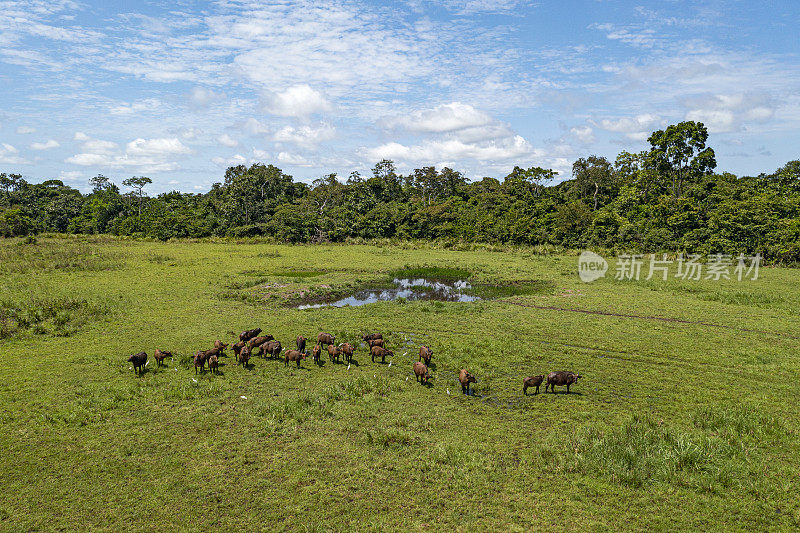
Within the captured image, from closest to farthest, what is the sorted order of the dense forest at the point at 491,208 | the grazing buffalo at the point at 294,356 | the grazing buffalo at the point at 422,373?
1. the grazing buffalo at the point at 422,373
2. the grazing buffalo at the point at 294,356
3. the dense forest at the point at 491,208

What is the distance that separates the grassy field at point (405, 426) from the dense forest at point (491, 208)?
1168 inches

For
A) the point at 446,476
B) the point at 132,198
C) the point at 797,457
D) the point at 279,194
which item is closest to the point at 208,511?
the point at 446,476

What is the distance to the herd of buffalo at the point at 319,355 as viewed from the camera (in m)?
12.0

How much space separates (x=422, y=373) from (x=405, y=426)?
2702 mm

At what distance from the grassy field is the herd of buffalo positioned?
411 millimetres

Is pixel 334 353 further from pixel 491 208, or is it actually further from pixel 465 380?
pixel 491 208

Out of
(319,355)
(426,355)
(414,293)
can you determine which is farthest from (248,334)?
(414,293)

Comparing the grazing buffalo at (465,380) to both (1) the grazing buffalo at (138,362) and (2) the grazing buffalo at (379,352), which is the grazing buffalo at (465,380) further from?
(1) the grazing buffalo at (138,362)

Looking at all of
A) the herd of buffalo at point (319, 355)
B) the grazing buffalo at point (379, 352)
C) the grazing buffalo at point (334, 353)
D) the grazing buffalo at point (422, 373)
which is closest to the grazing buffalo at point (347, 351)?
the herd of buffalo at point (319, 355)

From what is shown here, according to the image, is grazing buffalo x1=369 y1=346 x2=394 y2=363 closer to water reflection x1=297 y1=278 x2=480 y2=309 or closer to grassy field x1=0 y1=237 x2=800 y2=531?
grassy field x1=0 y1=237 x2=800 y2=531

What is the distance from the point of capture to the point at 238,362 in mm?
14359

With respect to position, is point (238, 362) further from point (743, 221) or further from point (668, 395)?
point (743, 221)

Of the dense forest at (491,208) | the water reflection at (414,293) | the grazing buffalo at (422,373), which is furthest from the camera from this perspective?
the dense forest at (491,208)

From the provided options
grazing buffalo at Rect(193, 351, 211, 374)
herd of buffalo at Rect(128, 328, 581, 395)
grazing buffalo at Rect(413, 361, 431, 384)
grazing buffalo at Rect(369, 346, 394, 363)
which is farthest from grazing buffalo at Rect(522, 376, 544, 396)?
grazing buffalo at Rect(193, 351, 211, 374)
